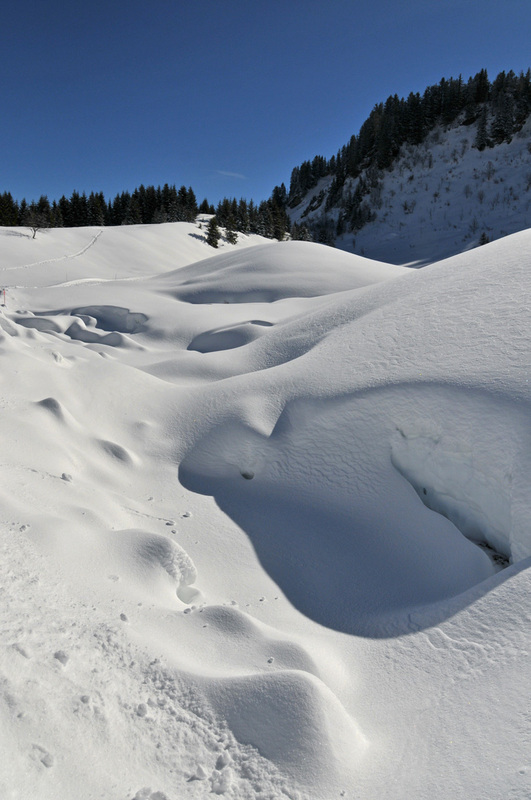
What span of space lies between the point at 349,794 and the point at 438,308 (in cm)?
521

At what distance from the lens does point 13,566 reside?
265 cm

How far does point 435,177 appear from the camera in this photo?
43281 millimetres

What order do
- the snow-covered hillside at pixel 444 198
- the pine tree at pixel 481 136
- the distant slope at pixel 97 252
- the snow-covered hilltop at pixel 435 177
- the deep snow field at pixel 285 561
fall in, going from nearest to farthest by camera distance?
the deep snow field at pixel 285 561, the distant slope at pixel 97 252, the snow-covered hillside at pixel 444 198, the snow-covered hilltop at pixel 435 177, the pine tree at pixel 481 136

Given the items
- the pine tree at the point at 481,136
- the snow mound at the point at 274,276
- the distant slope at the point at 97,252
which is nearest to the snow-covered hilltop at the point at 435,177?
the pine tree at the point at 481,136

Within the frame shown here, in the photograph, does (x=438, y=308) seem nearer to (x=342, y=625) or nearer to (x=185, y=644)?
(x=342, y=625)

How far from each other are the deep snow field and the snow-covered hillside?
30608mm

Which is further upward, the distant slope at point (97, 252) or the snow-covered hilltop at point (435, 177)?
the snow-covered hilltop at point (435, 177)

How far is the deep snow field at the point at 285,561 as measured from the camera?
2.05m

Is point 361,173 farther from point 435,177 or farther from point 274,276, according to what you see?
point 274,276

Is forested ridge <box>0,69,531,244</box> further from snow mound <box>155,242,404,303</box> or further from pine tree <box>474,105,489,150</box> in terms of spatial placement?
snow mound <box>155,242,404,303</box>

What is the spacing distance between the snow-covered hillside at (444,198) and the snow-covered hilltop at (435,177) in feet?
0.29

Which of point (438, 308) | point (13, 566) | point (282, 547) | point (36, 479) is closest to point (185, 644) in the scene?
point (13, 566)

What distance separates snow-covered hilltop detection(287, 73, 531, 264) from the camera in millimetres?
36469

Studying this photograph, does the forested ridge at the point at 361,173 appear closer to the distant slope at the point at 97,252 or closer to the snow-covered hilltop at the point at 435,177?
the snow-covered hilltop at the point at 435,177
